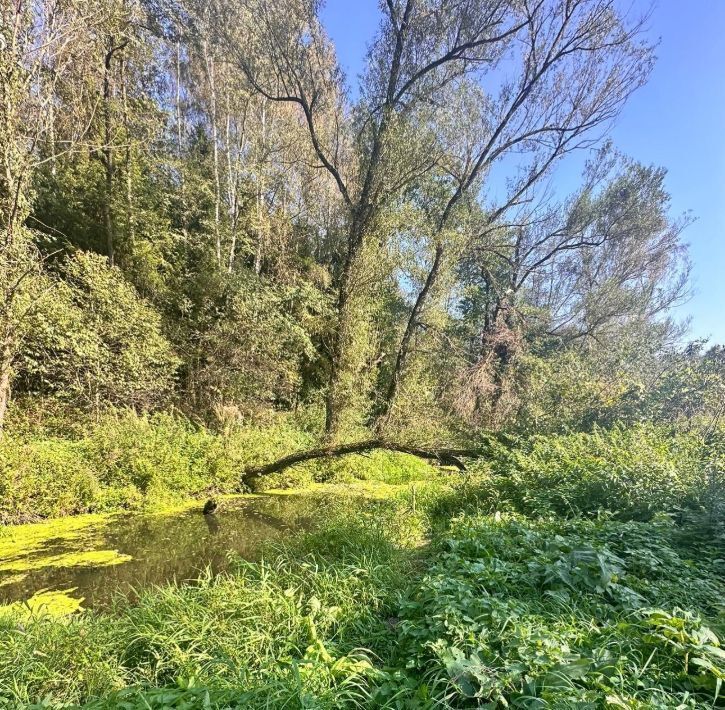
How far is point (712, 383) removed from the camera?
674 centimetres

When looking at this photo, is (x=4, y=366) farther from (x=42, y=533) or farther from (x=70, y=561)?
(x=70, y=561)

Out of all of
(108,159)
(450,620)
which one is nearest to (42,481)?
(450,620)

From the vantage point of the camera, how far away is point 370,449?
811 centimetres

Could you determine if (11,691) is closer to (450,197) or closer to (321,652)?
(321,652)

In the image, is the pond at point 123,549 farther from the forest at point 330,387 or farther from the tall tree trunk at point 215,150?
the tall tree trunk at point 215,150

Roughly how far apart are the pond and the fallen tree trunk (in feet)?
4.19

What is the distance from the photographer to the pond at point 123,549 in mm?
4289

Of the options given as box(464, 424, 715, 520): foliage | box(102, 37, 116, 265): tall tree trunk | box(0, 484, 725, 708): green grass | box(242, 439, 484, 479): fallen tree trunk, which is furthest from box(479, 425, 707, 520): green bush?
box(102, 37, 116, 265): tall tree trunk

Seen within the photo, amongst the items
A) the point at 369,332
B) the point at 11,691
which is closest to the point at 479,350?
the point at 369,332

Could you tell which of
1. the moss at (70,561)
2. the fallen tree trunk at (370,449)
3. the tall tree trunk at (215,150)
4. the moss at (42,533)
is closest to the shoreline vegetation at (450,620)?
A: the moss at (70,561)

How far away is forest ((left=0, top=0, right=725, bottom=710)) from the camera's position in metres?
2.50

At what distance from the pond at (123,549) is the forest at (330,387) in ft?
0.20

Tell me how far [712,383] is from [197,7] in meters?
13.7

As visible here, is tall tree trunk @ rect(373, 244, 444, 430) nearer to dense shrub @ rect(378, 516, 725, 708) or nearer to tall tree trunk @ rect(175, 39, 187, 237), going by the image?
tall tree trunk @ rect(175, 39, 187, 237)
